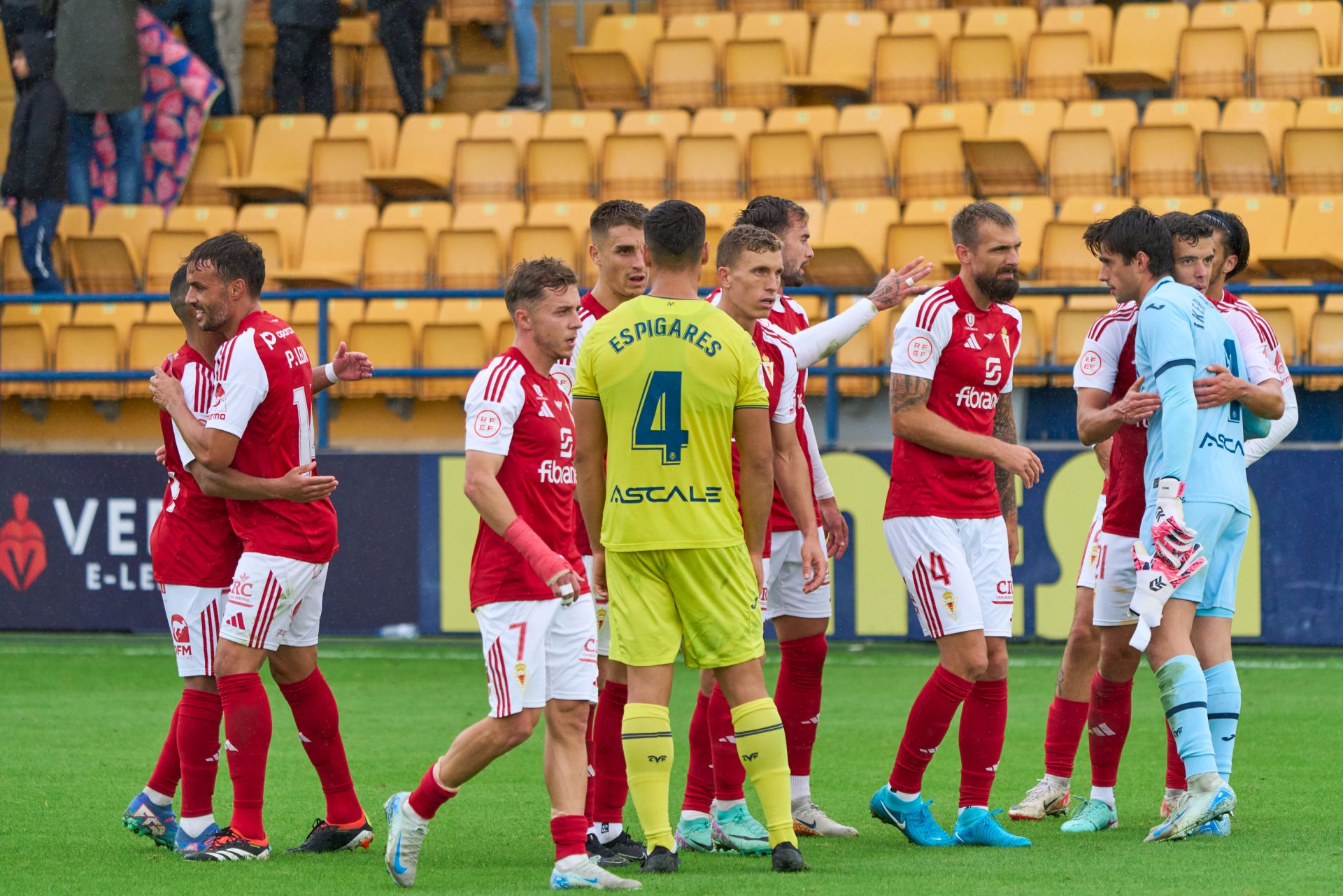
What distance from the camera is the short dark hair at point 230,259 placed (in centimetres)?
596

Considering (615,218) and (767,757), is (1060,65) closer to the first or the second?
(615,218)

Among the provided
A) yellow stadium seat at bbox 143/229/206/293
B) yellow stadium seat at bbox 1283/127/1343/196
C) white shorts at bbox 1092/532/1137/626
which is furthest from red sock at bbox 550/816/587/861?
yellow stadium seat at bbox 143/229/206/293

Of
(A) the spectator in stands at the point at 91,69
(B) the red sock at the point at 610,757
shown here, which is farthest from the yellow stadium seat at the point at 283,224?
(B) the red sock at the point at 610,757

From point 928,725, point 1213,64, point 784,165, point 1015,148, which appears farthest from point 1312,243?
point 928,725

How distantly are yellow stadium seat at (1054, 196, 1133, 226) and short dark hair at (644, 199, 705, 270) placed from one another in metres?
8.24

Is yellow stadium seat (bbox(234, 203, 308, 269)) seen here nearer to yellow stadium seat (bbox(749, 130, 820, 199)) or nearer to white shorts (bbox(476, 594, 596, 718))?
yellow stadium seat (bbox(749, 130, 820, 199))

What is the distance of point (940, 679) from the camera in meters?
6.02

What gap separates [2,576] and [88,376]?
1.52 m

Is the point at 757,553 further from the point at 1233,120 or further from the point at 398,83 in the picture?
the point at 398,83

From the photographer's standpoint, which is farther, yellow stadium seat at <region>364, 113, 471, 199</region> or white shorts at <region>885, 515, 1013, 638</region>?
yellow stadium seat at <region>364, 113, 471, 199</region>

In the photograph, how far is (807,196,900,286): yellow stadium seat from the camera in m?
13.0

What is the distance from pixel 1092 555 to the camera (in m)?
6.69

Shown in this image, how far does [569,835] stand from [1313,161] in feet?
34.3

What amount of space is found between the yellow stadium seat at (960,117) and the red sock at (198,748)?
32.1ft
